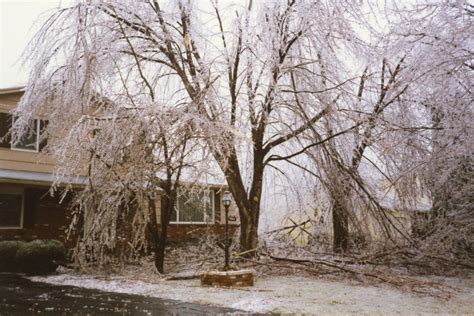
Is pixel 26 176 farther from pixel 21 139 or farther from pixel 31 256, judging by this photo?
pixel 31 256

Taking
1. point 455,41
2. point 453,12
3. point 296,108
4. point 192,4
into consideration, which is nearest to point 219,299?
point 296,108

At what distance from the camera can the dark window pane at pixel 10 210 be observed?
16672mm

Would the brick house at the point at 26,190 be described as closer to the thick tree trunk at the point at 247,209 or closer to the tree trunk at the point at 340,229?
the thick tree trunk at the point at 247,209

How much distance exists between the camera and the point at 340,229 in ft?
51.3

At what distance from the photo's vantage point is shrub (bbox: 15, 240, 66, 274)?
528 inches

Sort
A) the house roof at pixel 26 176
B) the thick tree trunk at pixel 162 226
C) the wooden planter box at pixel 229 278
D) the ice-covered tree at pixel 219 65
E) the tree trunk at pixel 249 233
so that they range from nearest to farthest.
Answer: the wooden planter box at pixel 229 278, the ice-covered tree at pixel 219 65, the thick tree trunk at pixel 162 226, the tree trunk at pixel 249 233, the house roof at pixel 26 176

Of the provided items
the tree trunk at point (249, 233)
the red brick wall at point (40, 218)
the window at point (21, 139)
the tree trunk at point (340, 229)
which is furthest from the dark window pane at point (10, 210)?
the tree trunk at point (340, 229)

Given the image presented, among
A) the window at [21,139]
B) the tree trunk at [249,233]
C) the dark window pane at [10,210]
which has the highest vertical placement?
the window at [21,139]

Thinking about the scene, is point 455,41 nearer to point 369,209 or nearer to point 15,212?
point 369,209

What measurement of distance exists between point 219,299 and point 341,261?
5.47m

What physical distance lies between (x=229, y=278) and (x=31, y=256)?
243 inches

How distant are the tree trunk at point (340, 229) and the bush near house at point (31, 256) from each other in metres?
7.82

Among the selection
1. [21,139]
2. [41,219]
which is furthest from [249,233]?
[21,139]

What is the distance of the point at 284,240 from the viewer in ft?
51.9
